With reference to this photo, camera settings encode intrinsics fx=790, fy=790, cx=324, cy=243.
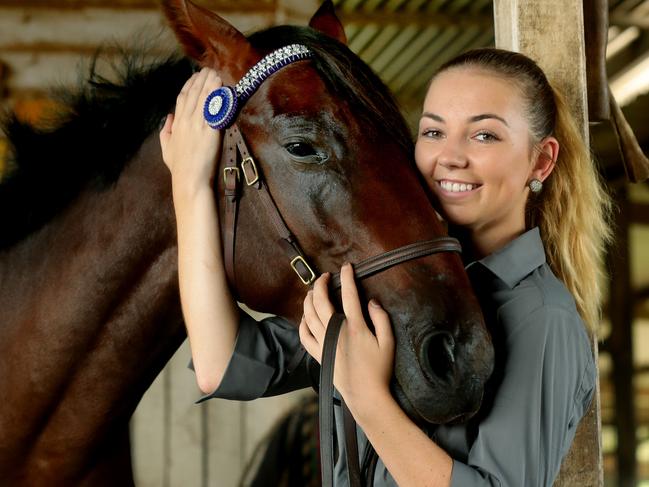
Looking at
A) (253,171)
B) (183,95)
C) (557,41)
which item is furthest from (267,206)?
(557,41)

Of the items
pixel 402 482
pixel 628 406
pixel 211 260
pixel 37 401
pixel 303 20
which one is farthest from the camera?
pixel 628 406

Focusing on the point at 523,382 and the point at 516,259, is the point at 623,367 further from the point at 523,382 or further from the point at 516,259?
the point at 523,382

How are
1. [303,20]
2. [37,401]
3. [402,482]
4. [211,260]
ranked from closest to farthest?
1. [402,482]
2. [211,260]
3. [37,401]
4. [303,20]

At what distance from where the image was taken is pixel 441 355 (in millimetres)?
1217

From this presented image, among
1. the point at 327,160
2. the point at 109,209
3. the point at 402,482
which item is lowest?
the point at 402,482

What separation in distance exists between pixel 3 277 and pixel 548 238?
1146 millimetres

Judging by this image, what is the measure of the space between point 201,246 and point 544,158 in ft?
2.10

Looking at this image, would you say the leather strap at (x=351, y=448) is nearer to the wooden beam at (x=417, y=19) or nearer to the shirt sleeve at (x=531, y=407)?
the shirt sleeve at (x=531, y=407)

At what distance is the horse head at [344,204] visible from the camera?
3.91 ft

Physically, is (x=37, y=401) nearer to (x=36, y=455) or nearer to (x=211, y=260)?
(x=36, y=455)

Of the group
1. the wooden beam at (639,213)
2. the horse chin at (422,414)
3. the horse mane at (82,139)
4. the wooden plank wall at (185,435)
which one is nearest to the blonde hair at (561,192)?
the horse chin at (422,414)

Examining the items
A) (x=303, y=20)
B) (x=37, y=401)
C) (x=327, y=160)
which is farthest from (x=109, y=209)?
(x=303, y=20)

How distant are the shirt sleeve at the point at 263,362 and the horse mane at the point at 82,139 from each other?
0.45 meters

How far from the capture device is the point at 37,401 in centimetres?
164
